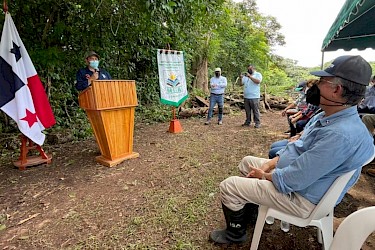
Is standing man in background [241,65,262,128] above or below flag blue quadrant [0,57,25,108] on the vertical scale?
below

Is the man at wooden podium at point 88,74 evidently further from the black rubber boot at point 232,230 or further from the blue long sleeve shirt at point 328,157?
the blue long sleeve shirt at point 328,157

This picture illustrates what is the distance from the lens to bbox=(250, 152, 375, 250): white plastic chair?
4.37ft

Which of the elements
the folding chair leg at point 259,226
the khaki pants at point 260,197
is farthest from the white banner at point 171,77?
the folding chair leg at point 259,226

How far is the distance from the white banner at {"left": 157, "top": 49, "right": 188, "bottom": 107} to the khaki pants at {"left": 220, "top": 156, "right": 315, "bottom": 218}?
3.66 m

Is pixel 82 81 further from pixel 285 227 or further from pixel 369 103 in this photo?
pixel 369 103

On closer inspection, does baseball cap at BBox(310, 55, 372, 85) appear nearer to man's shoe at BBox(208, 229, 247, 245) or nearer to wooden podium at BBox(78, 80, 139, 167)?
man's shoe at BBox(208, 229, 247, 245)

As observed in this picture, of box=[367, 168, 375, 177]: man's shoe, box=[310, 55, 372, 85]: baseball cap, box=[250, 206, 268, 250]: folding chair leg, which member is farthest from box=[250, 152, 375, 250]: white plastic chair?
box=[367, 168, 375, 177]: man's shoe

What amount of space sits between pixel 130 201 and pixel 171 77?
10.8ft

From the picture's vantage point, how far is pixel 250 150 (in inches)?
158

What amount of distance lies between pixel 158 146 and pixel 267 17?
14.4 m

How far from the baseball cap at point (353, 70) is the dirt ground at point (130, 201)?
1.16m

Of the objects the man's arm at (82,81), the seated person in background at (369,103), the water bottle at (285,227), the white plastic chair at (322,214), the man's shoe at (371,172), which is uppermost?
the man's arm at (82,81)

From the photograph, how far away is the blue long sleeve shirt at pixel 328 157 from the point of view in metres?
1.24

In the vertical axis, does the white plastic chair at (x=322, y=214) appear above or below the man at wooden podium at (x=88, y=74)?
below
